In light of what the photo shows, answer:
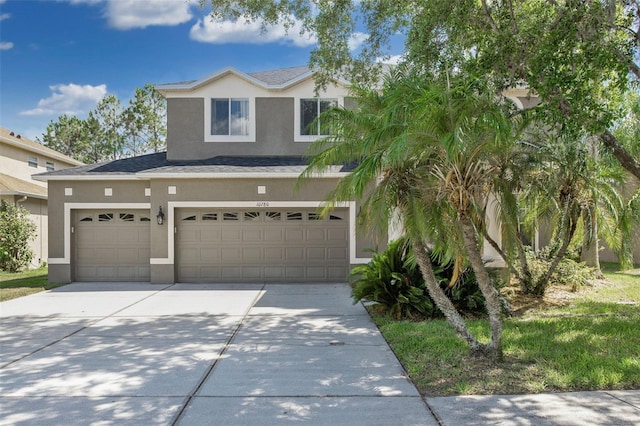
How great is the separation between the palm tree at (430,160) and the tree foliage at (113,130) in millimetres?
32080

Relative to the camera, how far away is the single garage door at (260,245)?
12.8 m

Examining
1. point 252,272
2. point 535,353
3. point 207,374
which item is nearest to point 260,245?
point 252,272

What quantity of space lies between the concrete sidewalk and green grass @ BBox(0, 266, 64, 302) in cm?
254

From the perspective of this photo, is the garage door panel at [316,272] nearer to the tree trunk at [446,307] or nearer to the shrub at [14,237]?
the tree trunk at [446,307]

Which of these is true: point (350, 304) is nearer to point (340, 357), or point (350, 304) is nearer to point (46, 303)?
point (340, 357)

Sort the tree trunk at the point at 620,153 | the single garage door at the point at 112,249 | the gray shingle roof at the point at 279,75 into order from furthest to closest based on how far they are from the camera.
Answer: the gray shingle roof at the point at 279,75, the single garage door at the point at 112,249, the tree trunk at the point at 620,153

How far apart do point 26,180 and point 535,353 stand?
22.7 meters

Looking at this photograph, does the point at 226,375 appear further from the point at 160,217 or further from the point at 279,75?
the point at 279,75

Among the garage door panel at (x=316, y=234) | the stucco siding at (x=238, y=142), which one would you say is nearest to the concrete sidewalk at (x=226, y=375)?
the garage door panel at (x=316, y=234)

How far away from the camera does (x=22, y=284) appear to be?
42.4ft

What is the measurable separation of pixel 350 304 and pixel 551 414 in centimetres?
583

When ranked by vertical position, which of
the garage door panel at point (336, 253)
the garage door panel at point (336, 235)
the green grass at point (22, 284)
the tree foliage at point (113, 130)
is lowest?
the green grass at point (22, 284)

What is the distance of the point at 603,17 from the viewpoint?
6176 millimetres

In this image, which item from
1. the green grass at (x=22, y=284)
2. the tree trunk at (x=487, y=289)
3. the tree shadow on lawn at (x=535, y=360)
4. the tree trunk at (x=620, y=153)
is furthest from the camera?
the green grass at (x=22, y=284)
